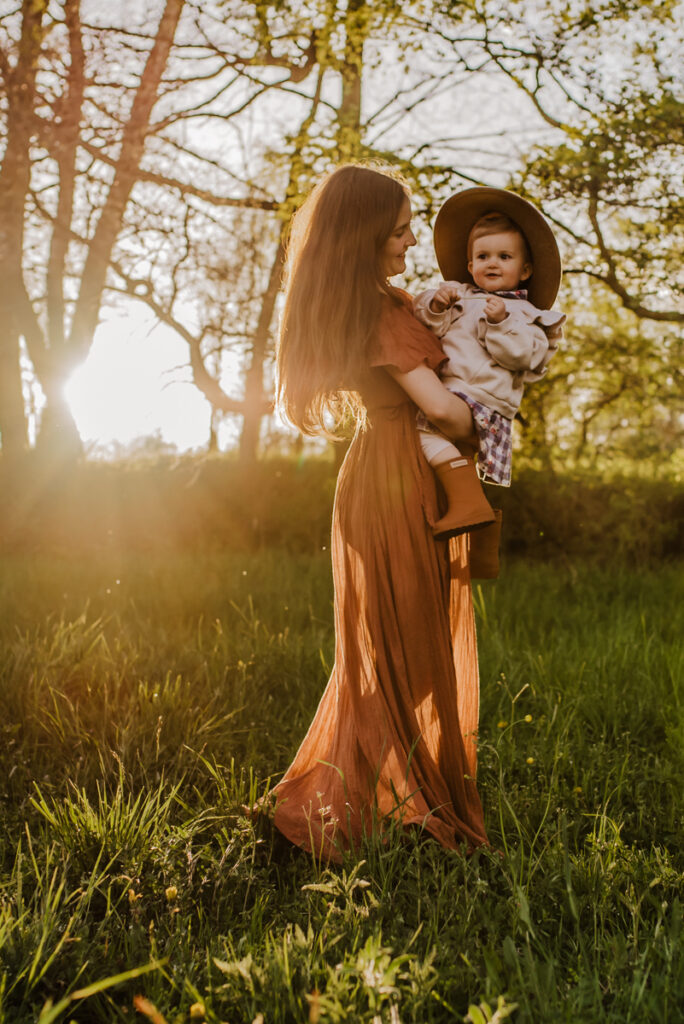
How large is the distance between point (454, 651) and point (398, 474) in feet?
2.20

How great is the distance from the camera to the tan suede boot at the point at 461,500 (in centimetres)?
239

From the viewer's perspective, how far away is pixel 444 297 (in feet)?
8.45

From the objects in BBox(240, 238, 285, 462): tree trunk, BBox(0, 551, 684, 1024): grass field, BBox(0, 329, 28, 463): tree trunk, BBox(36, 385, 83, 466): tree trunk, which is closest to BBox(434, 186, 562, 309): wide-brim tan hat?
BBox(0, 551, 684, 1024): grass field

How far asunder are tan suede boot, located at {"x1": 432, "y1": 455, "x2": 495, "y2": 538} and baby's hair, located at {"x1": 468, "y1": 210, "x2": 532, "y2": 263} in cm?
72

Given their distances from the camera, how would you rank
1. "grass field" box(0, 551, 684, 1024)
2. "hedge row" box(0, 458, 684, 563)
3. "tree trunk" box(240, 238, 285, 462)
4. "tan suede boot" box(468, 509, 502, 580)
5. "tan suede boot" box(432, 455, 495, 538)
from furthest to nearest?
1. "tree trunk" box(240, 238, 285, 462)
2. "hedge row" box(0, 458, 684, 563)
3. "tan suede boot" box(468, 509, 502, 580)
4. "tan suede boot" box(432, 455, 495, 538)
5. "grass field" box(0, 551, 684, 1024)

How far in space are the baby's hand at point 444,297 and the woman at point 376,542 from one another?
102 mm

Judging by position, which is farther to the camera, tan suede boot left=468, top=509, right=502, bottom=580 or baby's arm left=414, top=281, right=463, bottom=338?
tan suede boot left=468, top=509, right=502, bottom=580

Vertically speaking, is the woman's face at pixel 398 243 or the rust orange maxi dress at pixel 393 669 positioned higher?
the woman's face at pixel 398 243

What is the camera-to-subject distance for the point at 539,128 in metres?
7.59

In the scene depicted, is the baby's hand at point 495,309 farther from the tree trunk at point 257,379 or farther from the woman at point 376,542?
the tree trunk at point 257,379

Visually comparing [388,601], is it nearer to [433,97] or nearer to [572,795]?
[572,795]

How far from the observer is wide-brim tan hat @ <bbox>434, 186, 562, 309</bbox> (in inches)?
101

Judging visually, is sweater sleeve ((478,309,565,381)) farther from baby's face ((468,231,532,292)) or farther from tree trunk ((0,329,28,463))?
tree trunk ((0,329,28,463))

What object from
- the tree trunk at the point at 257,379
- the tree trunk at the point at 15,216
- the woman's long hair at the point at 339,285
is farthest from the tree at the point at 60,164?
the woman's long hair at the point at 339,285
